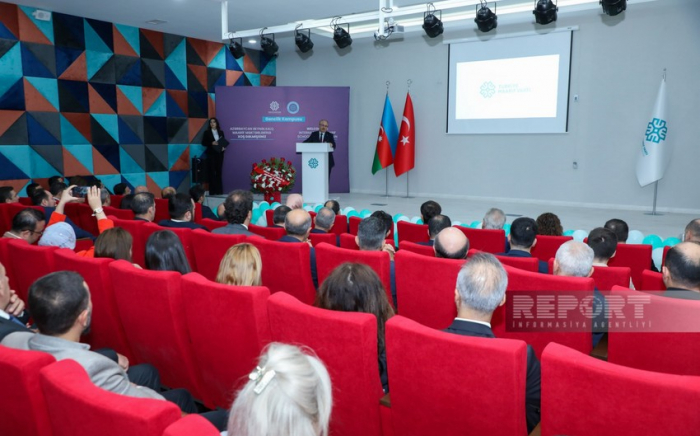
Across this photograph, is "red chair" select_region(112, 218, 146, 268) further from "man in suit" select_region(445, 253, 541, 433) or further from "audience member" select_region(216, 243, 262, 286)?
"man in suit" select_region(445, 253, 541, 433)

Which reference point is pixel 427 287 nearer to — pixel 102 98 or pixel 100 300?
pixel 100 300

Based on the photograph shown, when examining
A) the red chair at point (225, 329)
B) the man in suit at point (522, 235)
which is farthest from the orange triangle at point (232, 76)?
the red chair at point (225, 329)

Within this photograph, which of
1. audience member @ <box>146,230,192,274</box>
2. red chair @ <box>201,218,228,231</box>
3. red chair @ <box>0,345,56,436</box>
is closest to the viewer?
red chair @ <box>0,345,56,436</box>

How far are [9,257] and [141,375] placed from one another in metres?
1.55

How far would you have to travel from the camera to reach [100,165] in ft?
31.4

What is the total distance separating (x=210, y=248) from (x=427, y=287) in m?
1.60

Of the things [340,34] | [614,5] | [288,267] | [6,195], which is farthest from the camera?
[340,34]

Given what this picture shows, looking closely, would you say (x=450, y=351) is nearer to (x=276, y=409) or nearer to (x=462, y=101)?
(x=276, y=409)

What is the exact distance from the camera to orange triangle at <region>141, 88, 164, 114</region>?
33.0ft

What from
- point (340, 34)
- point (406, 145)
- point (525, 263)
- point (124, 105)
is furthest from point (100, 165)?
point (525, 263)

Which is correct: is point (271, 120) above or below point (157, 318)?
above

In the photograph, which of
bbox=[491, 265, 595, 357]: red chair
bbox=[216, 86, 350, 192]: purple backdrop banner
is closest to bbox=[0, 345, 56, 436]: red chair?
bbox=[491, 265, 595, 357]: red chair

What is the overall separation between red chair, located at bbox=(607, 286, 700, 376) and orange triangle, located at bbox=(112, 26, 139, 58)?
9.75 meters

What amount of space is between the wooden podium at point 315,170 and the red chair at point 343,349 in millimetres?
7029
